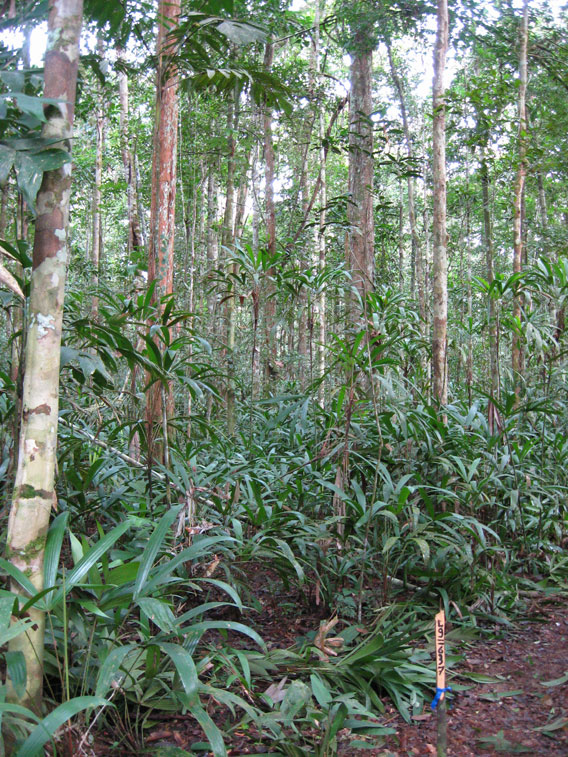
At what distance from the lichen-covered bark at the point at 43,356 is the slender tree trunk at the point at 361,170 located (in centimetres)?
478

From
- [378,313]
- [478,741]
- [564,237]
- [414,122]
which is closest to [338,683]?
[478,741]

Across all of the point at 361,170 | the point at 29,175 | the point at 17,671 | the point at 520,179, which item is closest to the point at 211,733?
the point at 17,671

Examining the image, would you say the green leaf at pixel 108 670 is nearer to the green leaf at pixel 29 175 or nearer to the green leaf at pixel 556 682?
the green leaf at pixel 29 175

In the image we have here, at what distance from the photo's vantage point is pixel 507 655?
9.13 feet

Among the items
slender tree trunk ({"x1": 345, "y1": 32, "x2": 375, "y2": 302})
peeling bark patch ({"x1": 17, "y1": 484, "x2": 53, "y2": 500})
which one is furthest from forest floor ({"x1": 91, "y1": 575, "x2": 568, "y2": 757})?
slender tree trunk ({"x1": 345, "y1": 32, "x2": 375, "y2": 302})

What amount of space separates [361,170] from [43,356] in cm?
579

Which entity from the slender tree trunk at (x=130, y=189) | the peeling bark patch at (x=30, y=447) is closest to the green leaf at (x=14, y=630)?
the peeling bark patch at (x=30, y=447)

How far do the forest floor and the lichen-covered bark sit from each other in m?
0.63

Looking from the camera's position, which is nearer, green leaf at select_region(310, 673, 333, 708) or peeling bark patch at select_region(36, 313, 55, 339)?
peeling bark patch at select_region(36, 313, 55, 339)

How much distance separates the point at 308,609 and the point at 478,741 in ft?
3.72

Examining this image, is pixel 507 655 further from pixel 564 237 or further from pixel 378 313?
pixel 564 237

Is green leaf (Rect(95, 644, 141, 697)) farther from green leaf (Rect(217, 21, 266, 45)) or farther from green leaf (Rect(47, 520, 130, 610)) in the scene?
green leaf (Rect(217, 21, 266, 45))

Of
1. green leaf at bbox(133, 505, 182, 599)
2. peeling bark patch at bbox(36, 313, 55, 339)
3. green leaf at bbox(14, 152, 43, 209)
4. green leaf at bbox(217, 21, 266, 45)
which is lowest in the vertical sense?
green leaf at bbox(133, 505, 182, 599)

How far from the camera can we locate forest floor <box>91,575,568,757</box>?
1986 millimetres
